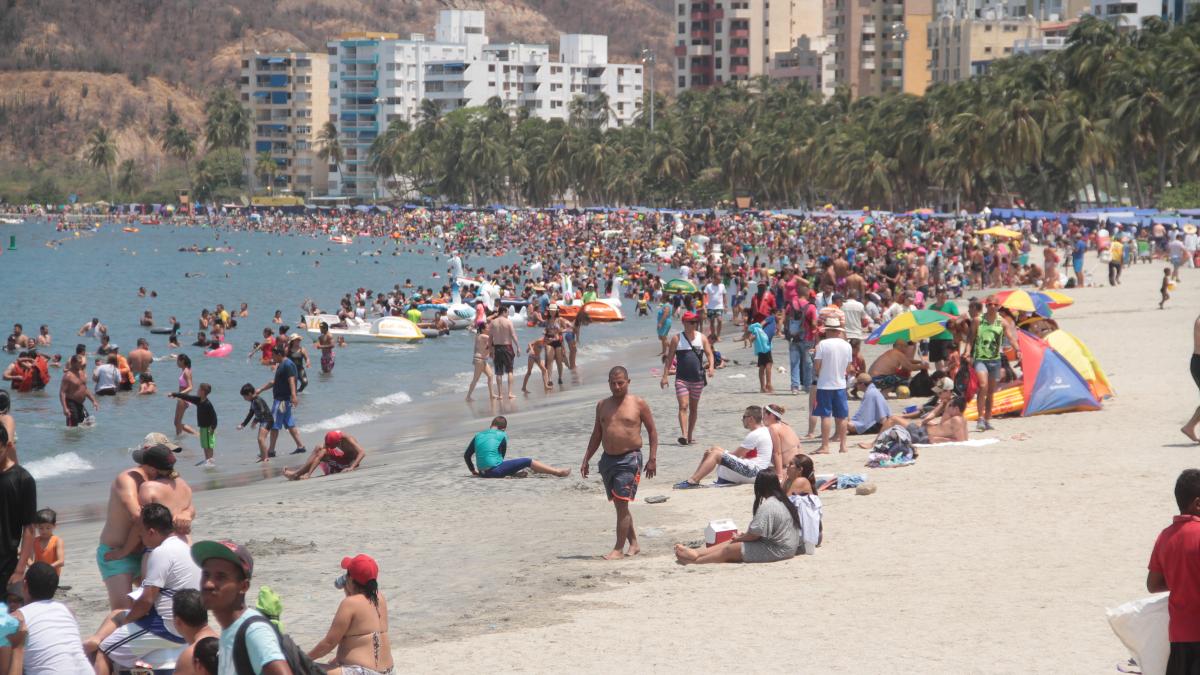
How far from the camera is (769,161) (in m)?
107

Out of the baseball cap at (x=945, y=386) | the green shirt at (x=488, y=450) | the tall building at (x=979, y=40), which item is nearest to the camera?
the green shirt at (x=488, y=450)

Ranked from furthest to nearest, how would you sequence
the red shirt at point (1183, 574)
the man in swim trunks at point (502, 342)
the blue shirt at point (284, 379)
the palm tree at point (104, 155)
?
the palm tree at point (104, 155) → the man in swim trunks at point (502, 342) → the blue shirt at point (284, 379) → the red shirt at point (1183, 574)

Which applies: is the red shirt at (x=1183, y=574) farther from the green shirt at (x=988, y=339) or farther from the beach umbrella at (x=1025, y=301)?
the beach umbrella at (x=1025, y=301)

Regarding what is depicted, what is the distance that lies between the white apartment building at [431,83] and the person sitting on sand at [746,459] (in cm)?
14887

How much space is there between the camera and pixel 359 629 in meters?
7.03

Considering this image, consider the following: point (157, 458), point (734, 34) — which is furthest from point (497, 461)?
point (734, 34)

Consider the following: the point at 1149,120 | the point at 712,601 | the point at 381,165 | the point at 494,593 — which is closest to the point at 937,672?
the point at 712,601

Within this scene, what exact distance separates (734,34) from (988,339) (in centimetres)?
14868

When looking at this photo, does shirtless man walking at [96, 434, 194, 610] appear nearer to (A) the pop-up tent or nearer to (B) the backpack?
(B) the backpack

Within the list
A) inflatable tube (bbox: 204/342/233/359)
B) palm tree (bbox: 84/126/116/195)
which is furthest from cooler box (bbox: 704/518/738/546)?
palm tree (bbox: 84/126/116/195)

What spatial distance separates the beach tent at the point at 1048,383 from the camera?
54.6 feet

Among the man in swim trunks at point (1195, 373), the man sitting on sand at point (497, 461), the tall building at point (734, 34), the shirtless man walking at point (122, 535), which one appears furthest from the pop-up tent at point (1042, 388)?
the tall building at point (734, 34)

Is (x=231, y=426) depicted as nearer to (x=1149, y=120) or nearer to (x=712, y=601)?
(x=712, y=601)

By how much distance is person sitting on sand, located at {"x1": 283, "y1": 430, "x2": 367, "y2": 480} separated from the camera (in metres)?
16.8
